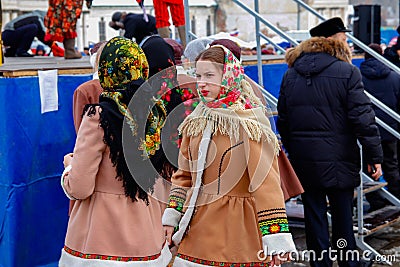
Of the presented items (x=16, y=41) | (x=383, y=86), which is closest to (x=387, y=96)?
(x=383, y=86)

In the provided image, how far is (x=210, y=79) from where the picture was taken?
3035 millimetres

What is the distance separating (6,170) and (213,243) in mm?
1955

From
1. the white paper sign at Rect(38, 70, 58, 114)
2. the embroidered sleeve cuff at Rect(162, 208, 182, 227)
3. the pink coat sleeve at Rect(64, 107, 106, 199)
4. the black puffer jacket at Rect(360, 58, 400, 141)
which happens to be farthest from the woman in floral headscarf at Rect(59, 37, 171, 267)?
the black puffer jacket at Rect(360, 58, 400, 141)

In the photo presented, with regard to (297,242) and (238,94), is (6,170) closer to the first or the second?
(238,94)

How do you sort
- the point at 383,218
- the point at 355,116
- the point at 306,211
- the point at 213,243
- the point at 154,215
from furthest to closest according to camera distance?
the point at 383,218, the point at 306,211, the point at 355,116, the point at 154,215, the point at 213,243

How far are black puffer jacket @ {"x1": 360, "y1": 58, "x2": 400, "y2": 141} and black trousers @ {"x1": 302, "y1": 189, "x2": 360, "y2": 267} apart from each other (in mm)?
2384

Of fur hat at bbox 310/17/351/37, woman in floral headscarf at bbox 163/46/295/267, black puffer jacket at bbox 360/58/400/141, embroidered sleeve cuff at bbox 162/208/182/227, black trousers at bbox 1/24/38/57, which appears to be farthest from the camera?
black trousers at bbox 1/24/38/57

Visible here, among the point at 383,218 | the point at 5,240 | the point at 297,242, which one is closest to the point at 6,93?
the point at 5,240

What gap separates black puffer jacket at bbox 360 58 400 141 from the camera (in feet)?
22.2

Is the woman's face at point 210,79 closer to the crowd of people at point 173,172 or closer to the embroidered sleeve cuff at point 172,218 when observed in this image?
the crowd of people at point 173,172

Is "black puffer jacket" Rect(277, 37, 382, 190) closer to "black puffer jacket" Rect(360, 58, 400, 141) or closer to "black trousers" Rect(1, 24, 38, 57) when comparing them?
"black puffer jacket" Rect(360, 58, 400, 141)

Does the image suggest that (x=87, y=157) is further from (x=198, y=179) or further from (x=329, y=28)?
(x=329, y=28)

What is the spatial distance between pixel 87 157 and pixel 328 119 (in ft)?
6.48

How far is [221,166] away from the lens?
10.0ft
